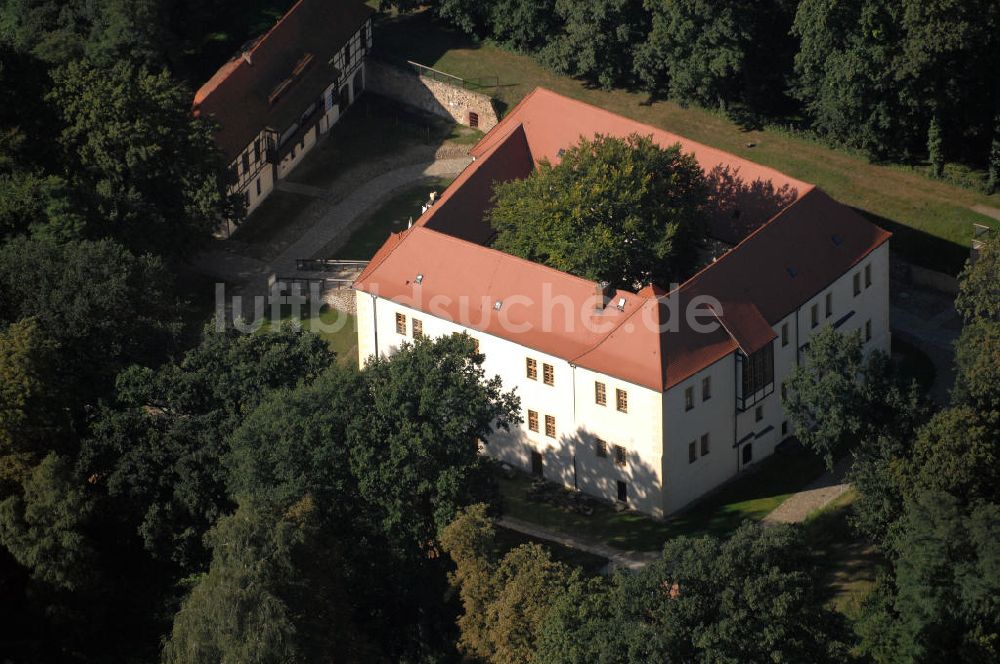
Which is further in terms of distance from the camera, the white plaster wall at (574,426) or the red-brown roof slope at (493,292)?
the red-brown roof slope at (493,292)

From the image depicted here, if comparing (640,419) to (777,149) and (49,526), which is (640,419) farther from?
(777,149)

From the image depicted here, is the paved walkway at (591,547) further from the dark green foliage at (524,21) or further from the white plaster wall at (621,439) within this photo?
the dark green foliage at (524,21)

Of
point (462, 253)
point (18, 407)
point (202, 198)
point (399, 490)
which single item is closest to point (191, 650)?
point (399, 490)

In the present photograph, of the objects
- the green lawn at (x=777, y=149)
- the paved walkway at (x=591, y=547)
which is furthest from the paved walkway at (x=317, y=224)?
the paved walkway at (x=591, y=547)

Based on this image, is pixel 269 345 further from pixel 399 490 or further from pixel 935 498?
pixel 935 498

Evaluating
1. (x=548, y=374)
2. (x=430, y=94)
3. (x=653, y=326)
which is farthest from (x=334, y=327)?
(x=430, y=94)

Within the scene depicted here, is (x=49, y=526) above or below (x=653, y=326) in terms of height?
below
